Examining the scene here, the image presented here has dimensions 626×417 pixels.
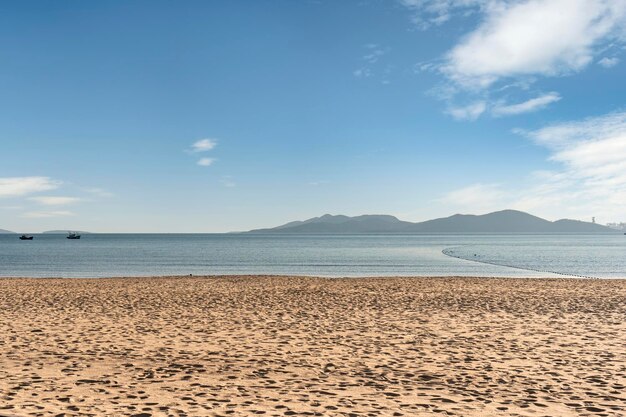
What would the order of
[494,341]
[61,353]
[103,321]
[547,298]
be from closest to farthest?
[61,353] → [494,341] → [103,321] → [547,298]

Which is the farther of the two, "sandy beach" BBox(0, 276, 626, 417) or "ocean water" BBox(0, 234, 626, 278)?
"ocean water" BBox(0, 234, 626, 278)

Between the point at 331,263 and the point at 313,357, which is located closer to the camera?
the point at 313,357

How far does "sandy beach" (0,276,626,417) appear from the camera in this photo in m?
8.16

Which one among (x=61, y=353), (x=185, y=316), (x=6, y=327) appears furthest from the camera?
(x=185, y=316)

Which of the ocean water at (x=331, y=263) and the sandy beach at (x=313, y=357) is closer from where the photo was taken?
the sandy beach at (x=313, y=357)

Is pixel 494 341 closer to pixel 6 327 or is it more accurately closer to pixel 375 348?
pixel 375 348

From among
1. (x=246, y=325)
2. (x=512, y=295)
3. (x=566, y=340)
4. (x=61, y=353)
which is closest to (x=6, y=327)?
(x=61, y=353)

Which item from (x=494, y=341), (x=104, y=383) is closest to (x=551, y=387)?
(x=494, y=341)

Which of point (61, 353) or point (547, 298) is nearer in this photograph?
point (61, 353)

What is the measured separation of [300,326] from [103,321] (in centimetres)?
607

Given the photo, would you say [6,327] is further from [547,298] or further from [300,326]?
[547,298]

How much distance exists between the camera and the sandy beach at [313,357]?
8.16m

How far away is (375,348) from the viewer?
12.5 metres

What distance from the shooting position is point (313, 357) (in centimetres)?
1152
